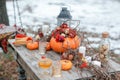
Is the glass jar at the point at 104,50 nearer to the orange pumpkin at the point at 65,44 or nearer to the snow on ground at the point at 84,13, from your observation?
the orange pumpkin at the point at 65,44

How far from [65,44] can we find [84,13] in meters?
9.12

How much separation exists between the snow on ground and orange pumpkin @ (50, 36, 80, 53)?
423 centimetres

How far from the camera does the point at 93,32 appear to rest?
9320mm

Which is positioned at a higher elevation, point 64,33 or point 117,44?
point 64,33

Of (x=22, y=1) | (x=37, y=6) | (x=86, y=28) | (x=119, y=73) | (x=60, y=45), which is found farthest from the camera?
(x=22, y=1)

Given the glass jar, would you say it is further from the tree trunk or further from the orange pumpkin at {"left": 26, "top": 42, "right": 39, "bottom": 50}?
→ the tree trunk

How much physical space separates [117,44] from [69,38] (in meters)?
4.47

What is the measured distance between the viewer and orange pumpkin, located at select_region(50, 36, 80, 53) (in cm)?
359

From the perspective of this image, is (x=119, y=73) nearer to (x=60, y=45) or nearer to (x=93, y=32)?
(x=60, y=45)

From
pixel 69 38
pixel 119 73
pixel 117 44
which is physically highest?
pixel 69 38

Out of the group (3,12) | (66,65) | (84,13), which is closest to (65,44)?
(66,65)

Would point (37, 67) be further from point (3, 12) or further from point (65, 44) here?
point (3, 12)

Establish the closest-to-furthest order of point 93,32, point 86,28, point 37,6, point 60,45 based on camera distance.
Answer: point 60,45
point 93,32
point 86,28
point 37,6

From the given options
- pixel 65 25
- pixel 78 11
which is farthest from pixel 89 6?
pixel 65 25
